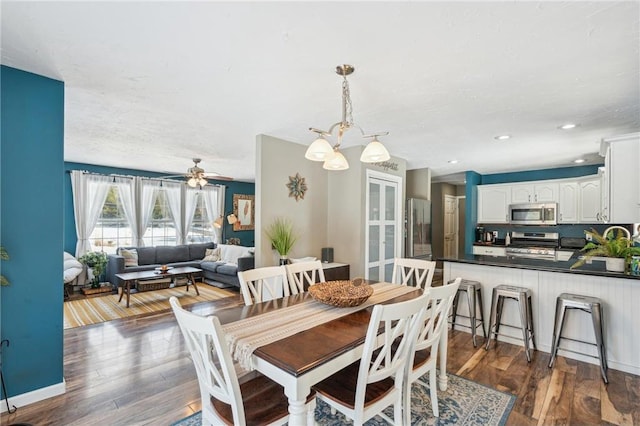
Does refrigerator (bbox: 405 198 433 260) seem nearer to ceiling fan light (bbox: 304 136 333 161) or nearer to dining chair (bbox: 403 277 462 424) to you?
dining chair (bbox: 403 277 462 424)

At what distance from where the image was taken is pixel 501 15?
1.55 metres

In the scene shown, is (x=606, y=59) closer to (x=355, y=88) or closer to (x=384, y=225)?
(x=355, y=88)

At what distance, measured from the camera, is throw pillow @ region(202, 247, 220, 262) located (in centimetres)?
678

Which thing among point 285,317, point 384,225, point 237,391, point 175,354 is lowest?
point 175,354

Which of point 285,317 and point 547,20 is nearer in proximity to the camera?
point 547,20

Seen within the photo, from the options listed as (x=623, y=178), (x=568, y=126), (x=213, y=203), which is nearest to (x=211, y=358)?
(x=568, y=126)

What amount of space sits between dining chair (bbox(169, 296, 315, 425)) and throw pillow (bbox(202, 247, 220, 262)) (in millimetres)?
5491

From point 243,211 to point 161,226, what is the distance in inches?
87.6

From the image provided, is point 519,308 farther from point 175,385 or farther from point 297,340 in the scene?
point 175,385

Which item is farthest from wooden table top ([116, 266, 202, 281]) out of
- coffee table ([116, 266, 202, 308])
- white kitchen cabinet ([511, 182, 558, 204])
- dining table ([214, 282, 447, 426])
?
white kitchen cabinet ([511, 182, 558, 204])

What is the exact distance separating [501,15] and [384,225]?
11.6 ft

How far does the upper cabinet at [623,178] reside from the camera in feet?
10.2

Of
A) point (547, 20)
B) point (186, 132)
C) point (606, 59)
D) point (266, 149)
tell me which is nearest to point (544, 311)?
point (606, 59)

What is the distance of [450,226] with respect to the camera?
26.7 feet
